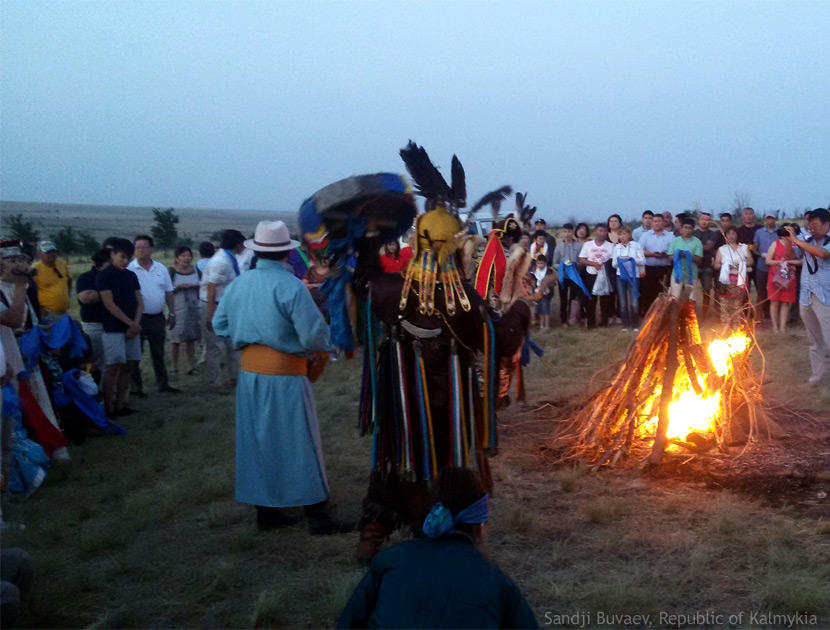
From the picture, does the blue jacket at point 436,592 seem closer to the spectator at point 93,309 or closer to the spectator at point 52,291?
the spectator at point 93,309

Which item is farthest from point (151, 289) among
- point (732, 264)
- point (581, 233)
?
point (732, 264)

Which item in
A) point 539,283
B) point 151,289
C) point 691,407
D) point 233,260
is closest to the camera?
point 691,407

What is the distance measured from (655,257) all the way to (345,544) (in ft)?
29.9

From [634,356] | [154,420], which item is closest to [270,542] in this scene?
[634,356]

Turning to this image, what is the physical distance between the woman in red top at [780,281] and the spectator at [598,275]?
248 cm

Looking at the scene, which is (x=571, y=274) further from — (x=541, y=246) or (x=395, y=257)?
(x=395, y=257)

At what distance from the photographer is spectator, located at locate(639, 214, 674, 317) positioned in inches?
497

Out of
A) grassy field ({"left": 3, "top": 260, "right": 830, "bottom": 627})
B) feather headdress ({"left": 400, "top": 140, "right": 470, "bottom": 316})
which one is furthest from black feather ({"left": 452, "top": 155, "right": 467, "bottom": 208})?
grassy field ({"left": 3, "top": 260, "right": 830, "bottom": 627})

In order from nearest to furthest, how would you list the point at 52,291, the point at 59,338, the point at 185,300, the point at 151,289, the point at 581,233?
the point at 59,338 < the point at 52,291 < the point at 151,289 < the point at 185,300 < the point at 581,233

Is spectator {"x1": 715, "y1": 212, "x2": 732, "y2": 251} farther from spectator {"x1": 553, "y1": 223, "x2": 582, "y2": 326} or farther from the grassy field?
the grassy field

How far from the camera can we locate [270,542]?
505 centimetres

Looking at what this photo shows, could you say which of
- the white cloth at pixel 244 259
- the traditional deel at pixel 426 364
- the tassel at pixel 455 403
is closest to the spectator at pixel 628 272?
the white cloth at pixel 244 259

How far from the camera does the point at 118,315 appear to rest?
320 inches

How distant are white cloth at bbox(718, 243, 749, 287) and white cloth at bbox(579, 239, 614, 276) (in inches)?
70.4
